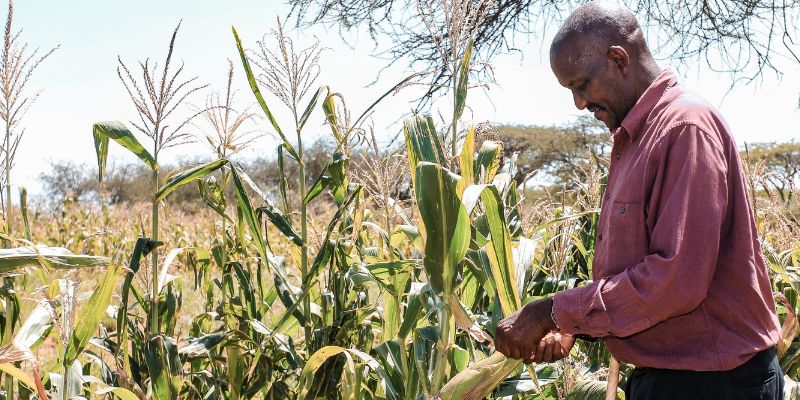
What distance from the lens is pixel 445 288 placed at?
7.04 feet

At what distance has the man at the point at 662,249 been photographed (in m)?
1.62

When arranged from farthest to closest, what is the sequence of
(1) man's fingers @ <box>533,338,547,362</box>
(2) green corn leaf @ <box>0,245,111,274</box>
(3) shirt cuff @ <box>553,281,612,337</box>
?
(2) green corn leaf @ <box>0,245,111,274</box> < (1) man's fingers @ <box>533,338,547,362</box> < (3) shirt cuff @ <box>553,281,612,337</box>

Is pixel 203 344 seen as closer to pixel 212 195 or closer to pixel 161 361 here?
pixel 161 361

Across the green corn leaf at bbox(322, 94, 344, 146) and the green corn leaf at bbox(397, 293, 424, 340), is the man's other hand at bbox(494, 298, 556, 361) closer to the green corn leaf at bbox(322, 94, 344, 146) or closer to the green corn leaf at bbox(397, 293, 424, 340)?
the green corn leaf at bbox(397, 293, 424, 340)

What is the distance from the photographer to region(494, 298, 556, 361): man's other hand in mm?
1841

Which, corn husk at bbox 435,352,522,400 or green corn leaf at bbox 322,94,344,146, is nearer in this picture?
corn husk at bbox 435,352,522,400

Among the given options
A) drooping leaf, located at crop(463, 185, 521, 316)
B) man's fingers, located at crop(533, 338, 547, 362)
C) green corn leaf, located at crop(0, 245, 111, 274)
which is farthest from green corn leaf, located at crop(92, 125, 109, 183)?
man's fingers, located at crop(533, 338, 547, 362)

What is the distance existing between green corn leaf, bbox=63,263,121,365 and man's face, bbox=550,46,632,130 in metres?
1.32

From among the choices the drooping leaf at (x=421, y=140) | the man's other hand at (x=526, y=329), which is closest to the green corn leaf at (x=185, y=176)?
the drooping leaf at (x=421, y=140)

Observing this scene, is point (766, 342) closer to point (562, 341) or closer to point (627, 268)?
point (627, 268)

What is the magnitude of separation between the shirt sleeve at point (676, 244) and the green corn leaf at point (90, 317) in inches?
51.8

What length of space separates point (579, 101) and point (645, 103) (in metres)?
0.15

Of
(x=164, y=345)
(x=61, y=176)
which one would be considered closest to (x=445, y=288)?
(x=164, y=345)

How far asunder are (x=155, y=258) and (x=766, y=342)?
5.80 feet
